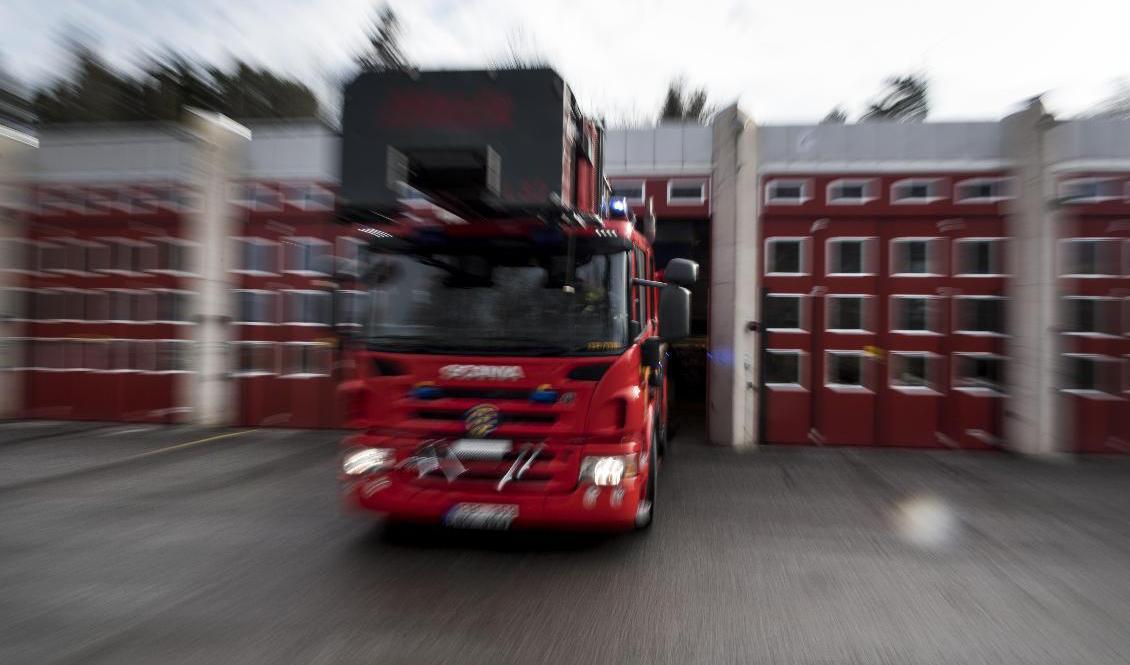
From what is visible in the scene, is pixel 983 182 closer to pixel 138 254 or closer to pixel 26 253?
pixel 138 254

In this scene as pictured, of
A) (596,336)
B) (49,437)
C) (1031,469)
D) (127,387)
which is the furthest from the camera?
(127,387)

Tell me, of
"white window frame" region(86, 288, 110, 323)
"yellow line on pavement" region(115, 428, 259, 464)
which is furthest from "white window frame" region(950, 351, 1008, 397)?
"white window frame" region(86, 288, 110, 323)

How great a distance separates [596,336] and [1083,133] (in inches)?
310

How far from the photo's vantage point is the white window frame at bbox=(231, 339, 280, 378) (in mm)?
9914

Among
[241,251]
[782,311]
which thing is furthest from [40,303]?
[782,311]

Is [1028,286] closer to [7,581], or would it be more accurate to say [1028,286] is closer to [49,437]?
[7,581]

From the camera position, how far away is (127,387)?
1044cm

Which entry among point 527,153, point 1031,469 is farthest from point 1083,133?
point 527,153

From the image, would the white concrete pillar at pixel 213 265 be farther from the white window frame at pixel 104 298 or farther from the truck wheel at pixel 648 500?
the truck wheel at pixel 648 500

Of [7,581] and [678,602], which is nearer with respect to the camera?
[678,602]

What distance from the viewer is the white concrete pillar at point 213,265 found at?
9.98 m

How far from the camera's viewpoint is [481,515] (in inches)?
168

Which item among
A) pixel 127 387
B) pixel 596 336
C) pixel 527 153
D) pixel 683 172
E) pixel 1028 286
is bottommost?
pixel 127 387

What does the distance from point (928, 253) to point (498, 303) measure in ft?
22.5
